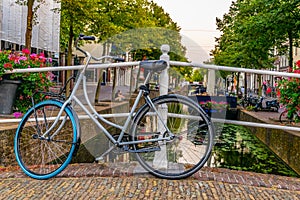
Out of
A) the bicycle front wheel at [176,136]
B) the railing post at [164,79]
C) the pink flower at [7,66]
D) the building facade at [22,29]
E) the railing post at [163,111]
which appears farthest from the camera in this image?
the building facade at [22,29]

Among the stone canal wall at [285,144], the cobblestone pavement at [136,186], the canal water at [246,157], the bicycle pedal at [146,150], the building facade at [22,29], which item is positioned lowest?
the canal water at [246,157]

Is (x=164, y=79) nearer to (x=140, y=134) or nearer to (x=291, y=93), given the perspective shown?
(x=140, y=134)

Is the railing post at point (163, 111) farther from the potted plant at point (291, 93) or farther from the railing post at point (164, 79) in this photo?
the potted plant at point (291, 93)

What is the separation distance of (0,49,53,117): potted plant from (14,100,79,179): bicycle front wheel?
6.28 feet

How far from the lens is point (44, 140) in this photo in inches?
152

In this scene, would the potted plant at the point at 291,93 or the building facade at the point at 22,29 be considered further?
the building facade at the point at 22,29

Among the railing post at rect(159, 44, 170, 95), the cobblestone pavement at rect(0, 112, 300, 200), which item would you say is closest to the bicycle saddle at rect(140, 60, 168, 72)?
the railing post at rect(159, 44, 170, 95)

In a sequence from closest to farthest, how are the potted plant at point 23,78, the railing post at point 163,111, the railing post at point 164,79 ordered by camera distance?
the railing post at point 163,111 → the railing post at point 164,79 → the potted plant at point 23,78

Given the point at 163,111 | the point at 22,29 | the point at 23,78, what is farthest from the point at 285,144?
the point at 22,29

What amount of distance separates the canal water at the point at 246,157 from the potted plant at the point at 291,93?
1.23 m

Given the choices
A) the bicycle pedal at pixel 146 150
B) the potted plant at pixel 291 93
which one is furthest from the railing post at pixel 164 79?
the potted plant at pixel 291 93

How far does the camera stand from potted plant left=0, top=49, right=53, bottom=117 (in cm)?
597

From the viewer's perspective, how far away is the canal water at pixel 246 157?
827 cm

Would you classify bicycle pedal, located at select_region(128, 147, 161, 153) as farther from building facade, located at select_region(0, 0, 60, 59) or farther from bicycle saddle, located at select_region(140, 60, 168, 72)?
building facade, located at select_region(0, 0, 60, 59)
